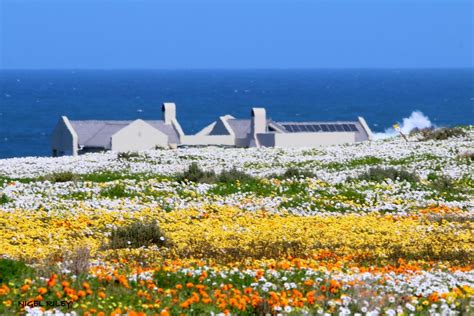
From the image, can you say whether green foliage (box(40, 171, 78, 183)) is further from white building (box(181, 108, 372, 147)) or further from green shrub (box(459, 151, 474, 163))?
white building (box(181, 108, 372, 147))

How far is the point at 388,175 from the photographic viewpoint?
112ft

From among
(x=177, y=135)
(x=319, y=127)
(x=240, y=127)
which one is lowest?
(x=177, y=135)

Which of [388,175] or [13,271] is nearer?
[13,271]

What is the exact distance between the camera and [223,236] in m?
22.3

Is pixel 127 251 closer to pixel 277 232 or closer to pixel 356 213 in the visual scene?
pixel 277 232

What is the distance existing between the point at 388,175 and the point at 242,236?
12.6 metres

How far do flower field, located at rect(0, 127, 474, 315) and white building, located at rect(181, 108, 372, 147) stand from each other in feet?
88.3

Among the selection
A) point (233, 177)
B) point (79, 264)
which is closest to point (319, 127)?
point (233, 177)

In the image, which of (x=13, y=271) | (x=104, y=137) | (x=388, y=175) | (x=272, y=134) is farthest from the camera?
(x=272, y=134)

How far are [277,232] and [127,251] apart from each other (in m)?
4.17

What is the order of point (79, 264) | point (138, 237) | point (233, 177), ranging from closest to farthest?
point (79, 264), point (138, 237), point (233, 177)

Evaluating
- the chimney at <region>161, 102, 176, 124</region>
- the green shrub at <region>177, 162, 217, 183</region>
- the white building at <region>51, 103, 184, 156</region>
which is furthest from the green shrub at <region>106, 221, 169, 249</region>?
the chimney at <region>161, 102, 176, 124</region>

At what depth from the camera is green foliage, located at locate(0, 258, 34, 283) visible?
1441cm

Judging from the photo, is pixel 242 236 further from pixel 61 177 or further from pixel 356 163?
pixel 356 163
